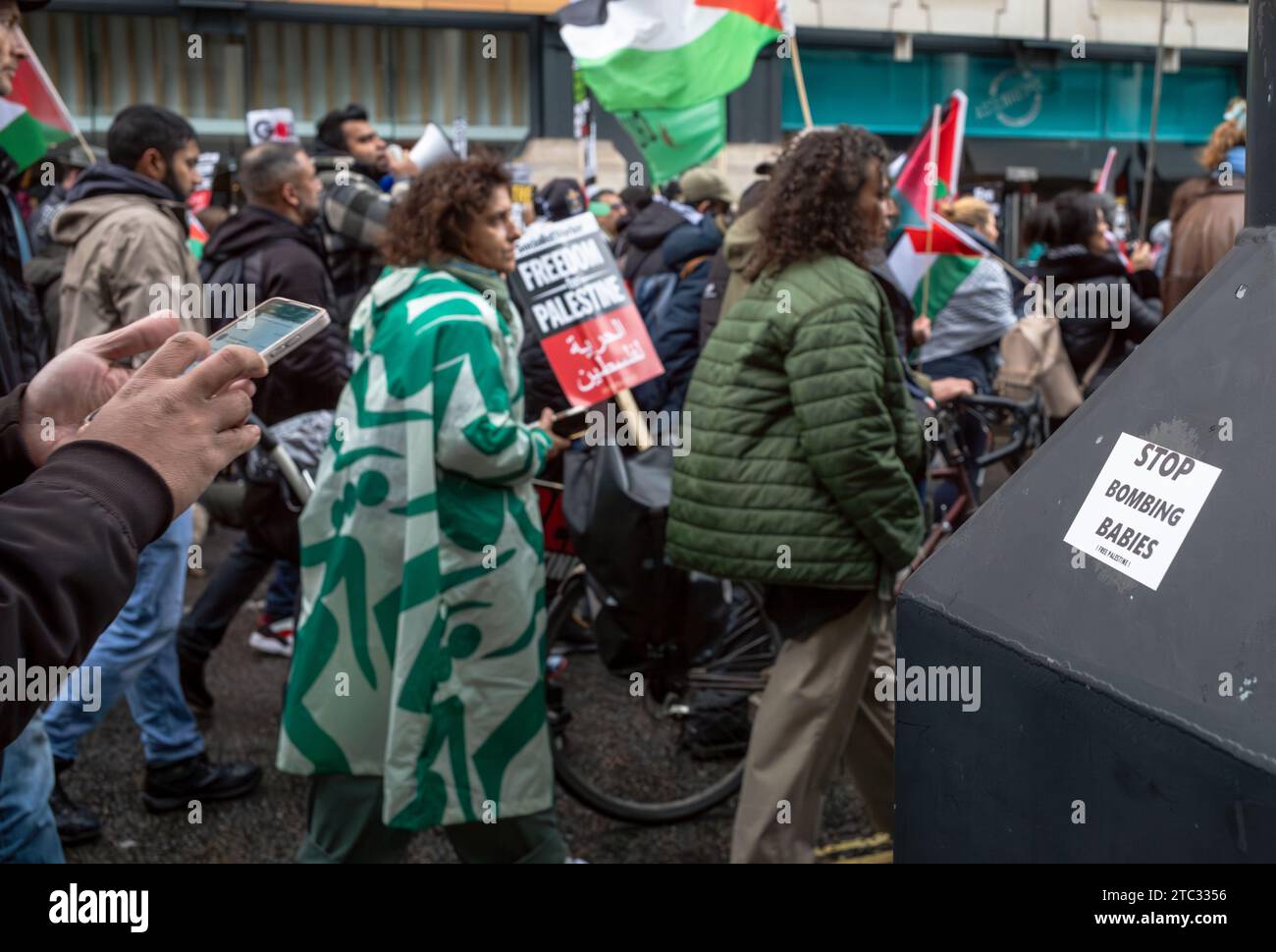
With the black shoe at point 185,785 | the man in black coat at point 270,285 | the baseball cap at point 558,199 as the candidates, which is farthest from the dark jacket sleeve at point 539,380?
the baseball cap at point 558,199

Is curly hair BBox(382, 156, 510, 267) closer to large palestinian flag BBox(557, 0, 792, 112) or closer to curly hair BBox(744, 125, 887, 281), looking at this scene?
curly hair BBox(744, 125, 887, 281)

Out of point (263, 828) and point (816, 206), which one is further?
point (263, 828)

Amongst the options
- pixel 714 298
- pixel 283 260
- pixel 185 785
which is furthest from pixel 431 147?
pixel 185 785

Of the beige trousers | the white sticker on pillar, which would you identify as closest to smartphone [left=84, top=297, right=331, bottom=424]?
the white sticker on pillar

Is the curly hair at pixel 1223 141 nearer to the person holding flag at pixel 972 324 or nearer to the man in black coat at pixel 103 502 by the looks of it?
the person holding flag at pixel 972 324

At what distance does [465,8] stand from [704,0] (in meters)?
16.3

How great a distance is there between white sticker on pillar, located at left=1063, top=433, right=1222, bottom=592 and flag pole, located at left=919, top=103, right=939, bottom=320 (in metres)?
4.54

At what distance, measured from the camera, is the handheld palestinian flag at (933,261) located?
5.70 metres

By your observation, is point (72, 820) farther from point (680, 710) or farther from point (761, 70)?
point (761, 70)

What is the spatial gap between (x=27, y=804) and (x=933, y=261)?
436 cm

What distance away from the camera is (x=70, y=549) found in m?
1.22

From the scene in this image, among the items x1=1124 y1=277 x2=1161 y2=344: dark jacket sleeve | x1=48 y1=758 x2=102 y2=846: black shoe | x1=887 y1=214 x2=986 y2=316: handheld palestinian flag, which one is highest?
x1=887 y1=214 x2=986 y2=316: handheld palestinian flag

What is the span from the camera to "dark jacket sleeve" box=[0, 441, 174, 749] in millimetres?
1188
